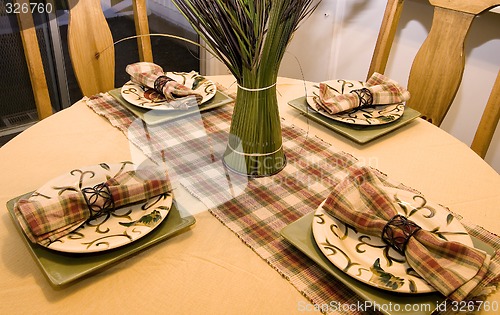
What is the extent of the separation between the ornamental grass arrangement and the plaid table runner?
0.17ft

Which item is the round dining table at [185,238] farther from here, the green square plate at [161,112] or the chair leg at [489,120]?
the chair leg at [489,120]

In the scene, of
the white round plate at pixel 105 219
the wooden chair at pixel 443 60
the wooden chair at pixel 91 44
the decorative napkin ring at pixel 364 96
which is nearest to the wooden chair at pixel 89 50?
the wooden chair at pixel 91 44

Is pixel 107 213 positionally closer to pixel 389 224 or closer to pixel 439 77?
pixel 389 224

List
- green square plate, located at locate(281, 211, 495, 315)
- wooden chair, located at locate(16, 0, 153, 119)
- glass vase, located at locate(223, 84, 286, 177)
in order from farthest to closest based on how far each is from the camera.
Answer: wooden chair, located at locate(16, 0, 153, 119) < glass vase, located at locate(223, 84, 286, 177) < green square plate, located at locate(281, 211, 495, 315)

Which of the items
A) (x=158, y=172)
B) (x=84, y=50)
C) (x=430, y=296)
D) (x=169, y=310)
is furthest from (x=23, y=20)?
(x=430, y=296)

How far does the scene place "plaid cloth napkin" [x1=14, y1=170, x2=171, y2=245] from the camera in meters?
0.72

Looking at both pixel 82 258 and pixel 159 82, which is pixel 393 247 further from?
pixel 159 82

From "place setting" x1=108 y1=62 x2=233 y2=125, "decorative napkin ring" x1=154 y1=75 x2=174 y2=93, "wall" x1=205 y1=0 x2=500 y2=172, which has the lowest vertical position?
"wall" x1=205 y1=0 x2=500 y2=172

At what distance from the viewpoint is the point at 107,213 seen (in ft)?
2.65

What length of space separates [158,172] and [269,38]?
0.34 m

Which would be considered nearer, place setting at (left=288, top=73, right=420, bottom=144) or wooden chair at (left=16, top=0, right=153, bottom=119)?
place setting at (left=288, top=73, right=420, bottom=144)

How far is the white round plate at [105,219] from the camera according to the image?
2.37ft

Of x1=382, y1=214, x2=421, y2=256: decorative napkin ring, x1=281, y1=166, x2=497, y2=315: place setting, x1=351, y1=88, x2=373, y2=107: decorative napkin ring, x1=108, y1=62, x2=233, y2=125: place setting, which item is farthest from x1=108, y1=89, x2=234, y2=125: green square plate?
x1=382, y1=214, x2=421, y2=256: decorative napkin ring

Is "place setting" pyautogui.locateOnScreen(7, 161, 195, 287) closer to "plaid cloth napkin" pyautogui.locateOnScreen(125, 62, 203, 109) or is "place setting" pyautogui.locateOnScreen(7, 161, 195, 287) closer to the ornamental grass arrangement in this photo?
the ornamental grass arrangement
